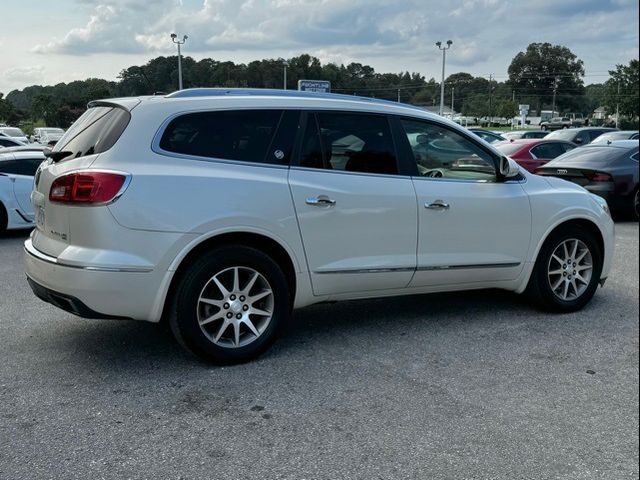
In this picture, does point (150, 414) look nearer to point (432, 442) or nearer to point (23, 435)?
point (23, 435)

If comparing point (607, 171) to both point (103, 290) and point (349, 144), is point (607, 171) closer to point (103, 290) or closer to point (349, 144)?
point (349, 144)

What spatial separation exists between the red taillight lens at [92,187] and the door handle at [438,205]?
2234 mm

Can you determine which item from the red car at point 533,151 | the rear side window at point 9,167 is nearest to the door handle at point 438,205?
the rear side window at point 9,167

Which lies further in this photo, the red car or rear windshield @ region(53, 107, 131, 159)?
the red car

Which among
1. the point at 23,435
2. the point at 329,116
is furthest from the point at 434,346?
the point at 23,435

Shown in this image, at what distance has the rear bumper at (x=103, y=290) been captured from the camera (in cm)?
383

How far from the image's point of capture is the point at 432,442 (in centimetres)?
322

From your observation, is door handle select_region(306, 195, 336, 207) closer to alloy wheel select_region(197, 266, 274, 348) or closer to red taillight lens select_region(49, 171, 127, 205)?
alloy wheel select_region(197, 266, 274, 348)

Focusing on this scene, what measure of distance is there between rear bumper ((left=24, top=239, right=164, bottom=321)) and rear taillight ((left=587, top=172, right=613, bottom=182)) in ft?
29.8

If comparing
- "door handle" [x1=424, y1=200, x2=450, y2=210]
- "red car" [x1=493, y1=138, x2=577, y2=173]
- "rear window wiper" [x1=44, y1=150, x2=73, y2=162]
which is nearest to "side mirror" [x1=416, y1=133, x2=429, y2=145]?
"door handle" [x1=424, y1=200, x2=450, y2=210]

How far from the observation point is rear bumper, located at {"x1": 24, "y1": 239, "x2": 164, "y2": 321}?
3826 mm

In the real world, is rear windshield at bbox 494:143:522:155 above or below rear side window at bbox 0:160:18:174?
above

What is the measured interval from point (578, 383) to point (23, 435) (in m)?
3.24

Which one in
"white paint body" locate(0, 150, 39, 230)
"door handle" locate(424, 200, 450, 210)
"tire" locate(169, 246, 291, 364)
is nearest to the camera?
"tire" locate(169, 246, 291, 364)
